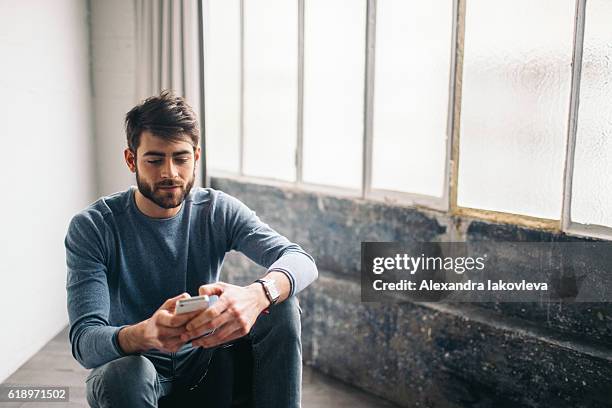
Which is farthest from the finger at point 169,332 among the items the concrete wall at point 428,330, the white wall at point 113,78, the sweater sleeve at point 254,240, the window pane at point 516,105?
the white wall at point 113,78

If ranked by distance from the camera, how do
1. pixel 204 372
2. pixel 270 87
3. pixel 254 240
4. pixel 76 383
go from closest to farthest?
pixel 204 372, pixel 254 240, pixel 76 383, pixel 270 87

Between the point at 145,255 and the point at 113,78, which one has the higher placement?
the point at 113,78

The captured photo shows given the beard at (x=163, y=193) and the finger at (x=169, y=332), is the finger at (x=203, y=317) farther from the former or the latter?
the beard at (x=163, y=193)

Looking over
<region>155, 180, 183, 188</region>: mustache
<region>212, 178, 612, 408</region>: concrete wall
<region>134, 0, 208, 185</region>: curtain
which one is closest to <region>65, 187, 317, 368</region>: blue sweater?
<region>155, 180, 183, 188</region>: mustache

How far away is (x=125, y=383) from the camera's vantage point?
5.08ft

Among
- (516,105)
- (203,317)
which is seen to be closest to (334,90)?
(516,105)

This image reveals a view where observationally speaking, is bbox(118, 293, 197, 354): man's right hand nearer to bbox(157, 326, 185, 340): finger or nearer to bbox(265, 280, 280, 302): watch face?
bbox(157, 326, 185, 340): finger

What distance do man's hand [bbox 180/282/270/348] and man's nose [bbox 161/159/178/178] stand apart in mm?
358

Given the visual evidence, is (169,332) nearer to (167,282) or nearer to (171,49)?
(167,282)

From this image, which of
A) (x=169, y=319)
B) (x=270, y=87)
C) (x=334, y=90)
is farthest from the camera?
(x=270, y=87)

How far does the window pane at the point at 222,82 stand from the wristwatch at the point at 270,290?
72.4 inches

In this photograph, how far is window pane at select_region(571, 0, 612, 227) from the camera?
82.3 inches

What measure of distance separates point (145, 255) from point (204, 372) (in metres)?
0.36

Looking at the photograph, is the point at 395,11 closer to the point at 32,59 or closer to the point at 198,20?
the point at 198,20
